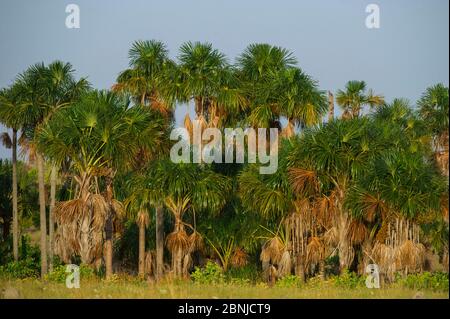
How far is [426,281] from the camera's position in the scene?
28781 millimetres

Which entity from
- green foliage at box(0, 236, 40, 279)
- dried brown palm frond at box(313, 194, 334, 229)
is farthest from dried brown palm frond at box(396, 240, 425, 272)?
green foliage at box(0, 236, 40, 279)

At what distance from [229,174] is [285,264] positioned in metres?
6.53

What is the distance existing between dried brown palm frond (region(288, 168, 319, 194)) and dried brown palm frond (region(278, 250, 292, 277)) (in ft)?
8.46

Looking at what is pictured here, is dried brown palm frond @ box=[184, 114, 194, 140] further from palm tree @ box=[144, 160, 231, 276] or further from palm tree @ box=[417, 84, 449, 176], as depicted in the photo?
palm tree @ box=[417, 84, 449, 176]

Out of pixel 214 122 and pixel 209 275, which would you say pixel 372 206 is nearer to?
pixel 209 275

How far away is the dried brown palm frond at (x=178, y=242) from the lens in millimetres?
37250

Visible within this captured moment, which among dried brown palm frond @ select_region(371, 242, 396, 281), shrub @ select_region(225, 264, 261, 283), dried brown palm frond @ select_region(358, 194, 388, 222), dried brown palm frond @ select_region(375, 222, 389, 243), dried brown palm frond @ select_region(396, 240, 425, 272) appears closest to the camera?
dried brown palm frond @ select_region(396, 240, 425, 272)

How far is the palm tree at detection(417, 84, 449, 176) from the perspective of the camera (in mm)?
43562

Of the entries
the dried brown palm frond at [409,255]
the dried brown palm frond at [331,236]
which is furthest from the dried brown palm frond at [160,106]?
the dried brown palm frond at [409,255]

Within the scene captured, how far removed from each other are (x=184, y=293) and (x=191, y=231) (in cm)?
1801

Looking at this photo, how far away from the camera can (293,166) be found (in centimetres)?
3588

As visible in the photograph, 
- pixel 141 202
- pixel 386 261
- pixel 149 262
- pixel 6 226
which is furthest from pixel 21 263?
pixel 386 261

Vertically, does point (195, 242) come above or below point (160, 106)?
below

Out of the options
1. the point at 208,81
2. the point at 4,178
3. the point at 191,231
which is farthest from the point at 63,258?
the point at 4,178
